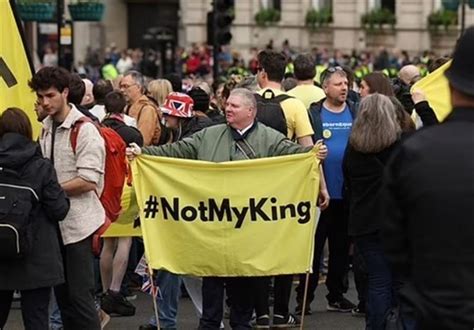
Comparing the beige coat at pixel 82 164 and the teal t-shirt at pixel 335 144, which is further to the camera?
the teal t-shirt at pixel 335 144

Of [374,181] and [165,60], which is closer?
[374,181]

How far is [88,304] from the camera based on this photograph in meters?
9.12

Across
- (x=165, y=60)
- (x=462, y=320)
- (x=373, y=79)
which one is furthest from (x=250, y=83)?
(x=165, y=60)

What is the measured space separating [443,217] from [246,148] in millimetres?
4512

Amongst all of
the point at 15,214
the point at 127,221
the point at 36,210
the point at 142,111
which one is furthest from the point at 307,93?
the point at 15,214

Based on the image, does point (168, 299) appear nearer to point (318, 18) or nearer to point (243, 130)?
point (243, 130)

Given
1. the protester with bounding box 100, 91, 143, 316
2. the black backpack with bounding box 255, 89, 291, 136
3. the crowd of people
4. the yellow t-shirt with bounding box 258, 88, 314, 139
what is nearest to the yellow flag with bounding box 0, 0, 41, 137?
the crowd of people

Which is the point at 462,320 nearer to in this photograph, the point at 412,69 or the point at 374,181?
the point at 374,181

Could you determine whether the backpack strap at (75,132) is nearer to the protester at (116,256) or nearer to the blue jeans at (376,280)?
the blue jeans at (376,280)

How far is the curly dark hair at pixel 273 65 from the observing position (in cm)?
1168

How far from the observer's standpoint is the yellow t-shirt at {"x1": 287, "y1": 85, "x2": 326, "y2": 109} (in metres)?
13.0

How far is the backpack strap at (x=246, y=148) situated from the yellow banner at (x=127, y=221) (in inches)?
84.5

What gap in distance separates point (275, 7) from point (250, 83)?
41714mm

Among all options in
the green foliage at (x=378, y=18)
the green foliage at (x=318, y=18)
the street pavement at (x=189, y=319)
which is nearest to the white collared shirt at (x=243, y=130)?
the street pavement at (x=189, y=319)
